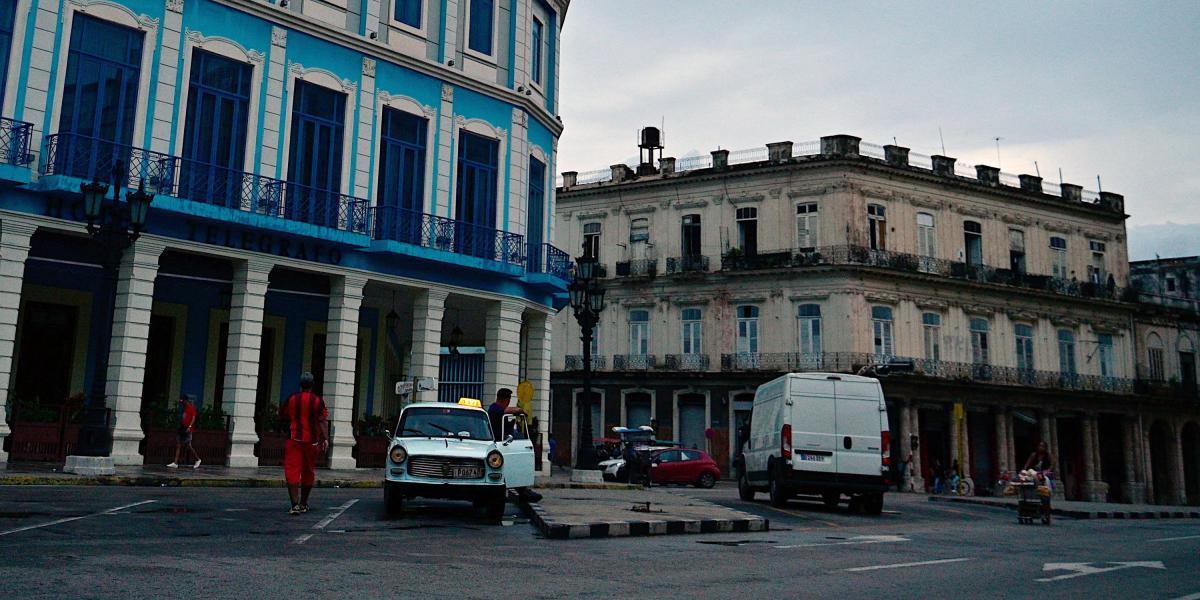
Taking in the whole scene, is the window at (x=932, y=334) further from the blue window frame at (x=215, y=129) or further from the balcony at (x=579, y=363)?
the blue window frame at (x=215, y=129)

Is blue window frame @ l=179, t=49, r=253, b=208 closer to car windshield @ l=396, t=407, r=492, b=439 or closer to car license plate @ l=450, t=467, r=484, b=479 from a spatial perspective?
car windshield @ l=396, t=407, r=492, b=439

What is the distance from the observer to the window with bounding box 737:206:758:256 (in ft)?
141

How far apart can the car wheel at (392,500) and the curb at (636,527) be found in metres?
1.77

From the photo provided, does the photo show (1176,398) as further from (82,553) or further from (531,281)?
(82,553)

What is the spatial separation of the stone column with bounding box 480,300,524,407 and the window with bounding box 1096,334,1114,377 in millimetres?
33008

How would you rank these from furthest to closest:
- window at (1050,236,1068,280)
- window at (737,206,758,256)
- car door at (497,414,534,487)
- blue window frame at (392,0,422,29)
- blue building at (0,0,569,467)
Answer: window at (1050,236,1068,280) → window at (737,206,758,256) → blue window frame at (392,0,422,29) → blue building at (0,0,569,467) → car door at (497,414,534,487)

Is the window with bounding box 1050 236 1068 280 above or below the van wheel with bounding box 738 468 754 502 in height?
above

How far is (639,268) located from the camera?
147ft

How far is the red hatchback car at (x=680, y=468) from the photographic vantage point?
3206cm

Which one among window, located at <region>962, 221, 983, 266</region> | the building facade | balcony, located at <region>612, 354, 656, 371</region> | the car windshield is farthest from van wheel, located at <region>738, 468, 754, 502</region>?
window, located at <region>962, 221, 983, 266</region>

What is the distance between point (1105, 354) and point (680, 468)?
26189mm

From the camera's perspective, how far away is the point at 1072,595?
7.62m

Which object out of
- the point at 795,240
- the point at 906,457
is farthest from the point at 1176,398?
the point at 795,240

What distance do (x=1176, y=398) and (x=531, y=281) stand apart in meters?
37.0
